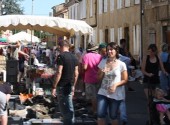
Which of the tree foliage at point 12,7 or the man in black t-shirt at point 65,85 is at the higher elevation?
the tree foliage at point 12,7

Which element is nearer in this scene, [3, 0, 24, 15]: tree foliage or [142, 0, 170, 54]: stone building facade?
[142, 0, 170, 54]: stone building facade

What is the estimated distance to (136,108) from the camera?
14.0m

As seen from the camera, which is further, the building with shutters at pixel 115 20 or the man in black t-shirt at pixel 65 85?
the building with shutters at pixel 115 20

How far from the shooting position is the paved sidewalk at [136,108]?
39.0 ft

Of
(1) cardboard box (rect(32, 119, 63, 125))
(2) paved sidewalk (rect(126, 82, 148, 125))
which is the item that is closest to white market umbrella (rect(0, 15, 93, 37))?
(2) paved sidewalk (rect(126, 82, 148, 125))

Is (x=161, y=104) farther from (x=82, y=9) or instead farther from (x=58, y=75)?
(x=82, y=9)

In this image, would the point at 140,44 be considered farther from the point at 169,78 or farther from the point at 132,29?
the point at 169,78

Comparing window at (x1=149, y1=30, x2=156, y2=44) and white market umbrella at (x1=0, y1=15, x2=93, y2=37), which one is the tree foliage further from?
white market umbrella at (x1=0, y1=15, x2=93, y2=37)

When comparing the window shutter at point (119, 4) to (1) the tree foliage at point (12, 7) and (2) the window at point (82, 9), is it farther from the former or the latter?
(1) the tree foliage at point (12, 7)

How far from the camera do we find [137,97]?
16750mm

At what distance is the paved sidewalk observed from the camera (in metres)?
11.9

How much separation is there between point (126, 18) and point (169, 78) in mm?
22458

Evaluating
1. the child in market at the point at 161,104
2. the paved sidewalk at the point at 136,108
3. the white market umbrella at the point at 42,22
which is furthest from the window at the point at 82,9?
the child in market at the point at 161,104

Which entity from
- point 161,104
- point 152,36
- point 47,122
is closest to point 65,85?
point 47,122
